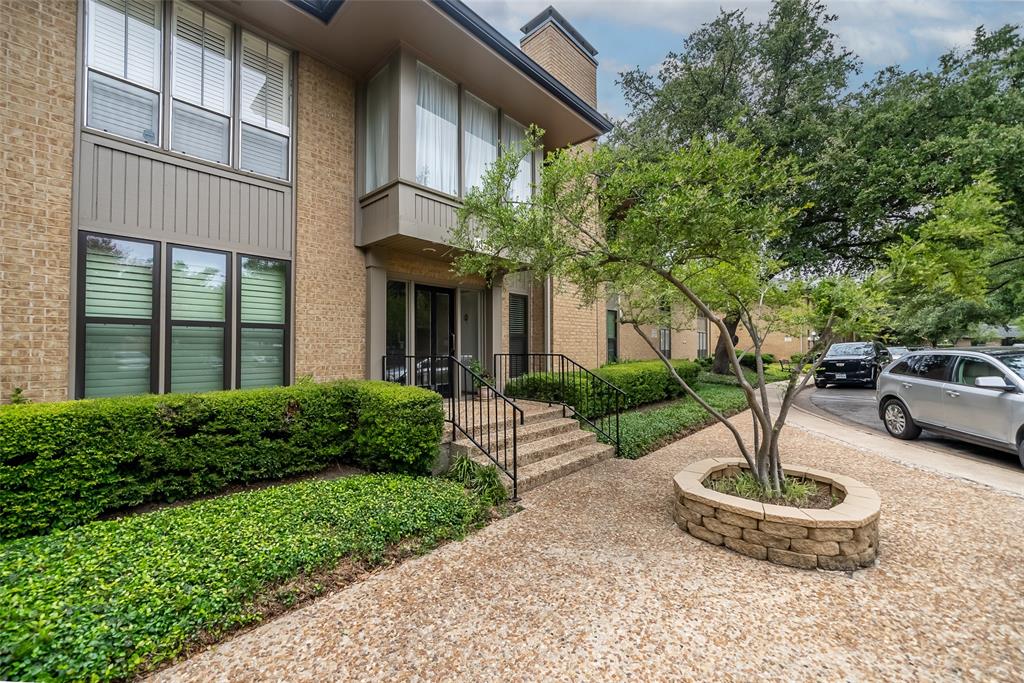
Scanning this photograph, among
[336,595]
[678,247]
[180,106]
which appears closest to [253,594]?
[336,595]

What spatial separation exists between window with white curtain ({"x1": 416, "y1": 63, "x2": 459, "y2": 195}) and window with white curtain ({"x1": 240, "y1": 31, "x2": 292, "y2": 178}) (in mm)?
1884

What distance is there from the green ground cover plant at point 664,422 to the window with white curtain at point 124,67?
7265 millimetres

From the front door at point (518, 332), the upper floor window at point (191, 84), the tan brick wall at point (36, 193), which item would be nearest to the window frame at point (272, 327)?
the upper floor window at point (191, 84)

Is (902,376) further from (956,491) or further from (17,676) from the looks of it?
(17,676)

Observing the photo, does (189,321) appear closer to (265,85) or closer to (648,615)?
(265,85)

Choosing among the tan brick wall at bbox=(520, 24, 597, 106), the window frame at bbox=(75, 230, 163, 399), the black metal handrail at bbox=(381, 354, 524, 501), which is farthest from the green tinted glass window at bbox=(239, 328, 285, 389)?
the tan brick wall at bbox=(520, 24, 597, 106)

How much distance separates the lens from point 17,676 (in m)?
1.99

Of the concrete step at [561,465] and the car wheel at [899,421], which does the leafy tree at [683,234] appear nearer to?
the concrete step at [561,465]

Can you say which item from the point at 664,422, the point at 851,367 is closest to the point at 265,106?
the point at 664,422

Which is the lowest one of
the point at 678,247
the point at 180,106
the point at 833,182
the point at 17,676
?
the point at 17,676

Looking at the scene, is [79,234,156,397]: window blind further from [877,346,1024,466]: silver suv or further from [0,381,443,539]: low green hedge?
[877,346,1024,466]: silver suv

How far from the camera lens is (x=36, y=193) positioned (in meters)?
4.48

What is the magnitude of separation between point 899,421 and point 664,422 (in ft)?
13.3

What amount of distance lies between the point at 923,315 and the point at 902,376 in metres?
13.3
